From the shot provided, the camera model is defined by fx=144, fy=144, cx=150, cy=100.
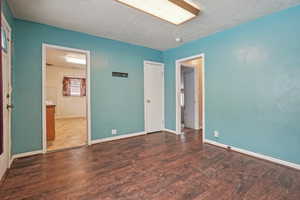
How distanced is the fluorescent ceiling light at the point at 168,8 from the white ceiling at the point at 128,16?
147 mm

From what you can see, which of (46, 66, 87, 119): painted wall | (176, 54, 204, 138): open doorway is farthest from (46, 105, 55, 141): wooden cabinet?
(46, 66, 87, 119): painted wall

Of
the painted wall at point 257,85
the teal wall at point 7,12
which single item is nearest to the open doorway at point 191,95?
the painted wall at point 257,85

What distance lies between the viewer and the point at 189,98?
507 centimetres

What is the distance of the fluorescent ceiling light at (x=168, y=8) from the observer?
2094mm

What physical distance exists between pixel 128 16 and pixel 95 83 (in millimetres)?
1673

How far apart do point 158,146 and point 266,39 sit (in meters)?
2.89

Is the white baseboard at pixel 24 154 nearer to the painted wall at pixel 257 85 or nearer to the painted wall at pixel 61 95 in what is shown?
the painted wall at pixel 257 85

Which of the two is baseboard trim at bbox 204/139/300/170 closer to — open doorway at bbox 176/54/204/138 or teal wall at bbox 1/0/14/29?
open doorway at bbox 176/54/204/138

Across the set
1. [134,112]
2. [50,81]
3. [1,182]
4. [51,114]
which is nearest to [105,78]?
[134,112]

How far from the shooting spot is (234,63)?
2936mm

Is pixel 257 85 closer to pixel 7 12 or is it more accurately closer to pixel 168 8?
pixel 168 8

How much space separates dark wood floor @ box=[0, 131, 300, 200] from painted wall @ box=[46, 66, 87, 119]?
17.0 ft

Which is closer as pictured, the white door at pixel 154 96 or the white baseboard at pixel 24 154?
the white baseboard at pixel 24 154

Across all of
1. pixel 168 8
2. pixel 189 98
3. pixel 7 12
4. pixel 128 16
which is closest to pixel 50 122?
pixel 7 12
